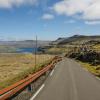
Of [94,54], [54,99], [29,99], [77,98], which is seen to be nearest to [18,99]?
[29,99]

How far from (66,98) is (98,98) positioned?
173 centimetres

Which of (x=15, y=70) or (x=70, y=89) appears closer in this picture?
(x=70, y=89)

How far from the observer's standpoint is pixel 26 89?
17.8 metres

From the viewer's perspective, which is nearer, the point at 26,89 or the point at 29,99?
the point at 29,99

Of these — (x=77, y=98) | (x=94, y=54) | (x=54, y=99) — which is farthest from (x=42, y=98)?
(x=94, y=54)

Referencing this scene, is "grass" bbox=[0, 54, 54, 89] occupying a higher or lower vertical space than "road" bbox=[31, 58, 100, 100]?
lower

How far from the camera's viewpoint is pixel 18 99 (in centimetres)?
1405

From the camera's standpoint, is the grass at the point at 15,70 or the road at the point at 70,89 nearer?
the road at the point at 70,89

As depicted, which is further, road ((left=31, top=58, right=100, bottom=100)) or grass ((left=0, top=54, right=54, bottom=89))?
grass ((left=0, top=54, right=54, bottom=89))

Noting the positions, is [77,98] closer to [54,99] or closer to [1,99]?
[54,99]

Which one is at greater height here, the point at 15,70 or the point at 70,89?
the point at 70,89

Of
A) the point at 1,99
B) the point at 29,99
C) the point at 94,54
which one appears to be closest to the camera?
the point at 1,99

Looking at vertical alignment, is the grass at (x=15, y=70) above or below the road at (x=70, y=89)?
below

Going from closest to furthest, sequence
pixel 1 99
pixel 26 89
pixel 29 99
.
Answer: pixel 1 99 < pixel 29 99 < pixel 26 89
